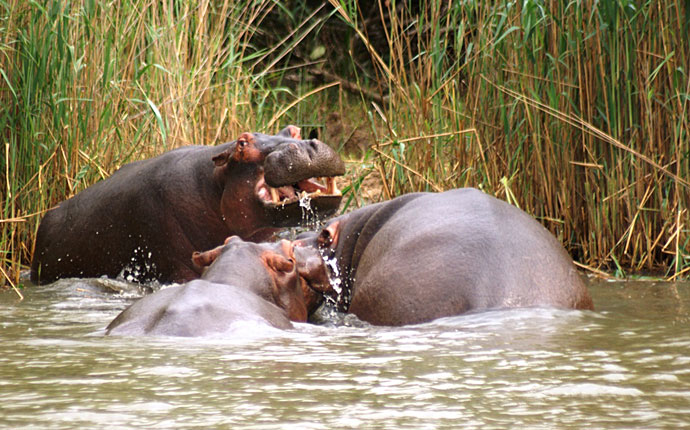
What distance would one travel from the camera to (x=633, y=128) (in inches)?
199

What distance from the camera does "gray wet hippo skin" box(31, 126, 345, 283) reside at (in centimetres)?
514

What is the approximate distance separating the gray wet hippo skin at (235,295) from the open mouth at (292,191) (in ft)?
2.17

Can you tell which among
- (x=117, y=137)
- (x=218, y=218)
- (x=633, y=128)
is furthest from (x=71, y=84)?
(x=633, y=128)

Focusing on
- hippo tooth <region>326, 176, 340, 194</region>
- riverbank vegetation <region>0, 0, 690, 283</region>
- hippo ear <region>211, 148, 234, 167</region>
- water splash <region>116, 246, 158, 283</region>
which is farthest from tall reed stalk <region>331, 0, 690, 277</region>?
water splash <region>116, 246, 158, 283</region>

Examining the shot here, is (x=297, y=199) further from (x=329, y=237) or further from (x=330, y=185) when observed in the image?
(x=329, y=237)

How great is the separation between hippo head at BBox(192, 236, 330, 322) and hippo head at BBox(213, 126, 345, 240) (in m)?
0.61

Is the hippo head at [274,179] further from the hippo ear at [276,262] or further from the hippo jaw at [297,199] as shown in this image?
the hippo ear at [276,262]

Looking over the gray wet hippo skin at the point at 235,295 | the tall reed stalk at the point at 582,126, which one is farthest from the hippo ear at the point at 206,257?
the tall reed stalk at the point at 582,126

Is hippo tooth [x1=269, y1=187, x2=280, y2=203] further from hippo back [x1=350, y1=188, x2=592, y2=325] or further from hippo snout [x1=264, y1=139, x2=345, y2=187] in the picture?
hippo back [x1=350, y1=188, x2=592, y2=325]

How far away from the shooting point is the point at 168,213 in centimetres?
536

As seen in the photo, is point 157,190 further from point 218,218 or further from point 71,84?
point 71,84

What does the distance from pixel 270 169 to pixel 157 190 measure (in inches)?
29.5

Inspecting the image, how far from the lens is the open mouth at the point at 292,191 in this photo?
4.94 metres

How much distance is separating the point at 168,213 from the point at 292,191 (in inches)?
Answer: 26.8
